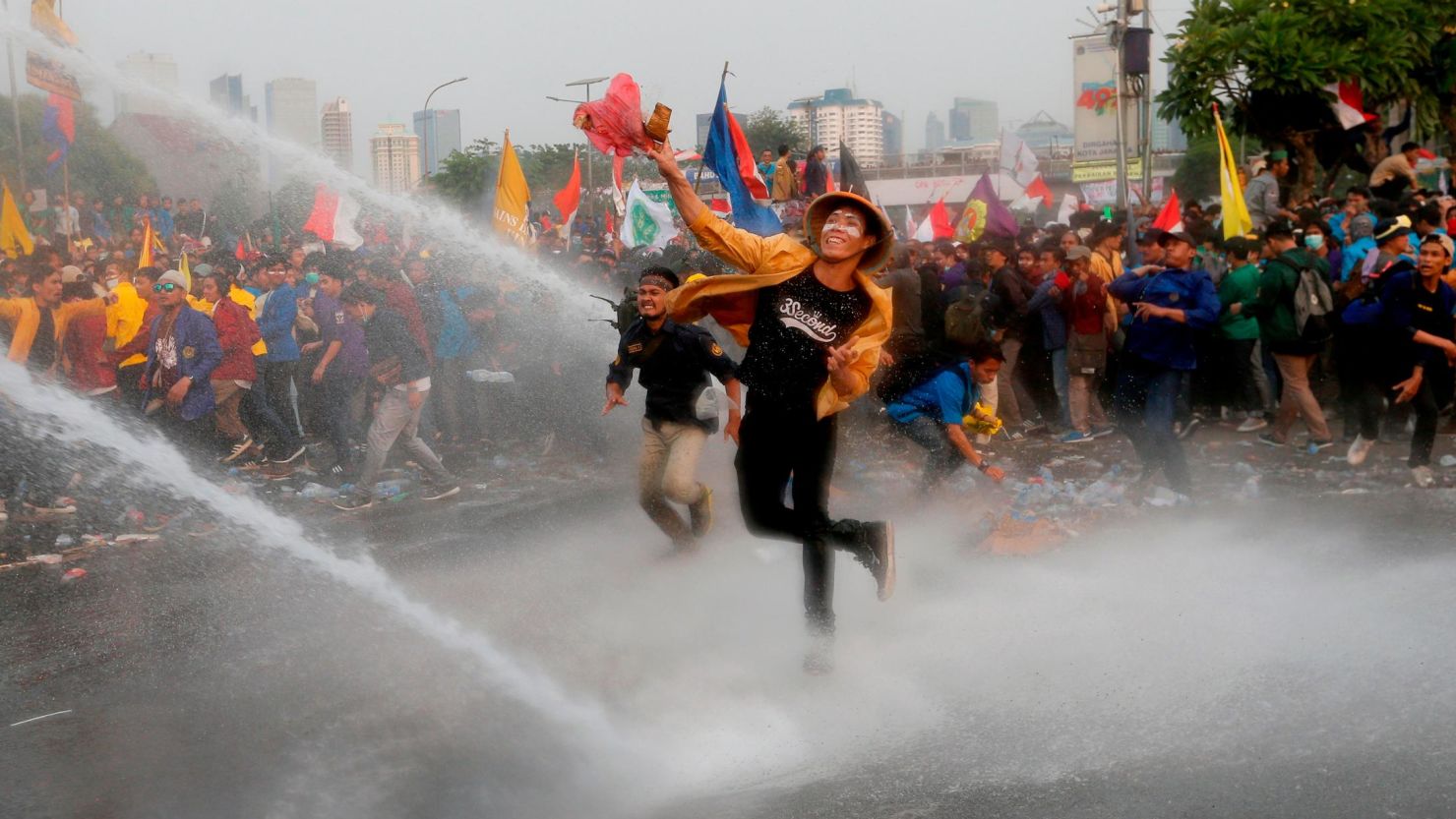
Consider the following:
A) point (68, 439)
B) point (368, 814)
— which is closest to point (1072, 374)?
point (68, 439)

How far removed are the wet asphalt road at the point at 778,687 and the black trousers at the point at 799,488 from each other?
357mm

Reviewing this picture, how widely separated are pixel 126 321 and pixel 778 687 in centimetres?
804

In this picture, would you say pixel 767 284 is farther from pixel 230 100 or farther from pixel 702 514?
pixel 230 100

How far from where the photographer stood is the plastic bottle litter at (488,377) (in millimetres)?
12773

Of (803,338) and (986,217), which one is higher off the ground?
(986,217)

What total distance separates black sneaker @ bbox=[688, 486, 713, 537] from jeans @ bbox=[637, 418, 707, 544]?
44 mm

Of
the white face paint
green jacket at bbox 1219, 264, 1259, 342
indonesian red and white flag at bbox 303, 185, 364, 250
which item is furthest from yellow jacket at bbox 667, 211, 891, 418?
indonesian red and white flag at bbox 303, 185, 364, 250

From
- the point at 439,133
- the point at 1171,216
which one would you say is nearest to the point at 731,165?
the point at 1171,216

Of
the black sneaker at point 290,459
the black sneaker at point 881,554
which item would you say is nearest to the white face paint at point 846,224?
the black sneaker at point 881,554

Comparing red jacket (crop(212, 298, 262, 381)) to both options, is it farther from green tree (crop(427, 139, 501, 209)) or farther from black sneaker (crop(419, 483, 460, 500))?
green tree (crop(427, 139, 501, 209))

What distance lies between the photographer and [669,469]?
24.8 ft

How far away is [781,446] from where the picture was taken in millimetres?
5387

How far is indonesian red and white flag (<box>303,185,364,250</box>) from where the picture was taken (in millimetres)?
14836

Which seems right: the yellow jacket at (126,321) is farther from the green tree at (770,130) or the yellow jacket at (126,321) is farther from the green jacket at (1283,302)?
the green tree at (770,130)
